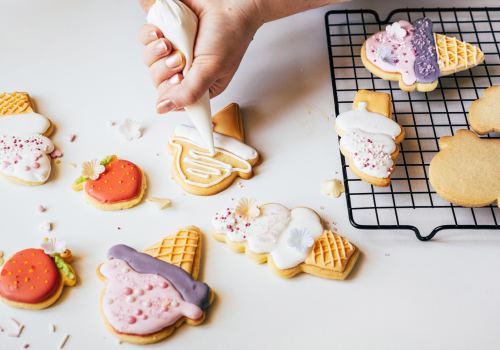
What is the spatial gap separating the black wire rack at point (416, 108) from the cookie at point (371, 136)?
6 cm

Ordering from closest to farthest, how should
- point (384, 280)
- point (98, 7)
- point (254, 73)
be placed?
point (384, 280) < point (254, 73) < point (98, 7)

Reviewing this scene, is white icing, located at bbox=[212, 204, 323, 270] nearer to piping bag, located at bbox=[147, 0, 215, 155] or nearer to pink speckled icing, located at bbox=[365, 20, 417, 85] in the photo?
piping bag, located at bbox=[147, 0, 215, 155]

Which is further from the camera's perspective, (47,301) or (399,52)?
(399,52)

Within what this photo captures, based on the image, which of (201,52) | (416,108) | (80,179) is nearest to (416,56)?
(416,108)

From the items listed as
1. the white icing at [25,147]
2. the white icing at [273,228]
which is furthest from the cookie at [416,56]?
the white icing at [25,147]

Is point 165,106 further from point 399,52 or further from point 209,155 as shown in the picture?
point 399,52

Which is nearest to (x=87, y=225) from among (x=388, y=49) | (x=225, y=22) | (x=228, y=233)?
(x=228, y=233)

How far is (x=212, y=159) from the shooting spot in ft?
4.76

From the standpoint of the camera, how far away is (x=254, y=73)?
1.69 meters

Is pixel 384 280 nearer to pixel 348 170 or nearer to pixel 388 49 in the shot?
pixel 348 170

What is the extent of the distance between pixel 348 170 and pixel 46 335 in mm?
1086

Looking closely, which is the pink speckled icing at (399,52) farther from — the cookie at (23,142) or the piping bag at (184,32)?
the cookie at (23,142)

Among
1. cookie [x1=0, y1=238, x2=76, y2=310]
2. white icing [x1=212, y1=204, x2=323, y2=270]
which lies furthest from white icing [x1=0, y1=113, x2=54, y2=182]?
white icing [x1=212, y1=204, x2=323, y2=270]

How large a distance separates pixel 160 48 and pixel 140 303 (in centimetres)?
76
